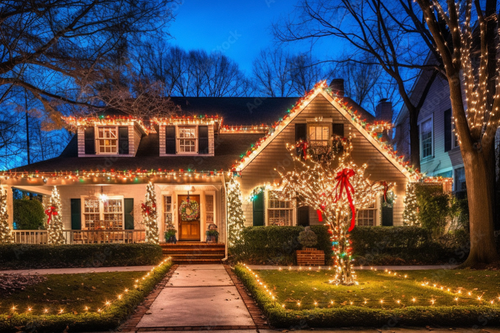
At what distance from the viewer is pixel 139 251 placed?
1189 cm

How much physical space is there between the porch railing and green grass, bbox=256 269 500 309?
571cm

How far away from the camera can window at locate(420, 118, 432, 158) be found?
58.4 ft

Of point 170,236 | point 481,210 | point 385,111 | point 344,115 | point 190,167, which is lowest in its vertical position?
point 170,236

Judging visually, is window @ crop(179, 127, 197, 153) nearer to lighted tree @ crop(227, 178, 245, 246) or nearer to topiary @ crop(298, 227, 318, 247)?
lighted tree @ crop(227, 178, 245, 246)

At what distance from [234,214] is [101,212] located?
6.03 meters

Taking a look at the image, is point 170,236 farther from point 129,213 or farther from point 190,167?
point 190,167

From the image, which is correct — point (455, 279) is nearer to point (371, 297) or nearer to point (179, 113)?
point (371, 297)

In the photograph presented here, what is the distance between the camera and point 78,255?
1185cm

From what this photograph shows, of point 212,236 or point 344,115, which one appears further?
point 212,236

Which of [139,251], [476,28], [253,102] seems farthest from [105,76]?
[476,28]

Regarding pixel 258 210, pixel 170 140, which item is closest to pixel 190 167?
pixel 170 140

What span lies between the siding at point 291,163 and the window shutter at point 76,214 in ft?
22.6

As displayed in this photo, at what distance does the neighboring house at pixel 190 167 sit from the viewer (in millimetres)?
12688

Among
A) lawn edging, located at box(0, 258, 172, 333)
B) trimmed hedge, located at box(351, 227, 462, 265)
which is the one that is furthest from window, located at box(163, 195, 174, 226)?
lawn edging, located at box(0, 258, 172, 333)
